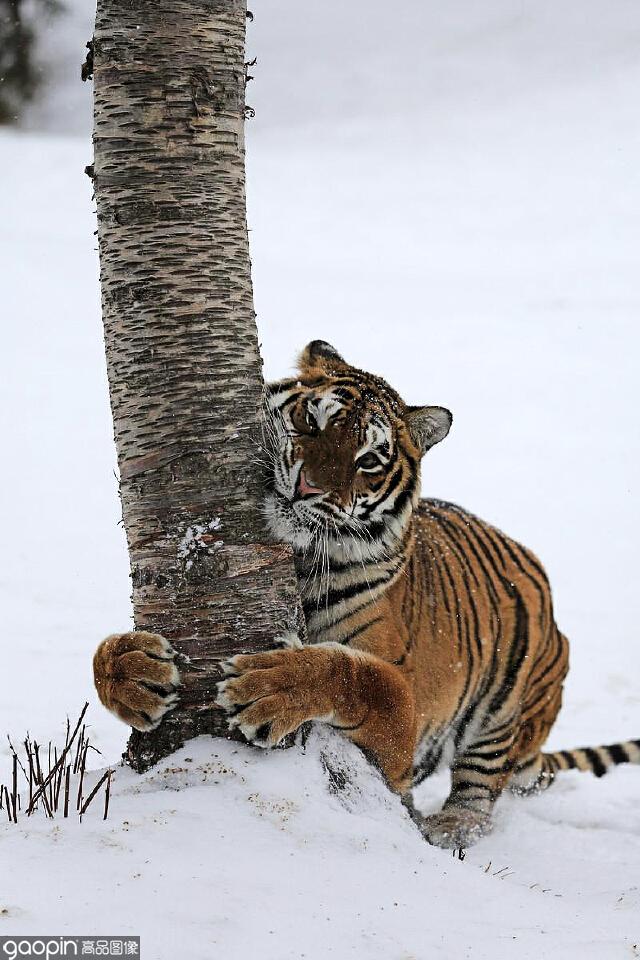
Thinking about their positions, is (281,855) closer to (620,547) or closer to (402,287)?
(620,547)

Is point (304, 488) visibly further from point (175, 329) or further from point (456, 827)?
point (456, 827)

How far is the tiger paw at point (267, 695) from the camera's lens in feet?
7.98

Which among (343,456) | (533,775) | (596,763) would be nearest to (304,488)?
(343,456)

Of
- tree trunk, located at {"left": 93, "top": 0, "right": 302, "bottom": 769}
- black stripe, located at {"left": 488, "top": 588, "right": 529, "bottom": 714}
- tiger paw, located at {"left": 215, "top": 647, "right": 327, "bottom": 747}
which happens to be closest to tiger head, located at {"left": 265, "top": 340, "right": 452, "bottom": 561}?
tree trunk, located at {"left": 93, "top": 0, "right": 302, "bottom": 769}

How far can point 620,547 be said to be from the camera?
8.98 m

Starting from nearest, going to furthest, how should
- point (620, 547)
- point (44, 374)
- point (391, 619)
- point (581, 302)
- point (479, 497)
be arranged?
point (391, 619), point (620, 547), point (479, 497), point (44, 374), point (581, 302)

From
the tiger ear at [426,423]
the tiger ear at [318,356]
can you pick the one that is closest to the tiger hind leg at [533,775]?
Result: the tiger ear at [426,423]

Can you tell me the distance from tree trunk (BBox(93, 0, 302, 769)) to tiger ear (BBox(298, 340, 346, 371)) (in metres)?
0.60

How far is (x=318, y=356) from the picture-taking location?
10.8 feet

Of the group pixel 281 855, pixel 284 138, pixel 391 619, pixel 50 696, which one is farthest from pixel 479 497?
pixel 284 138

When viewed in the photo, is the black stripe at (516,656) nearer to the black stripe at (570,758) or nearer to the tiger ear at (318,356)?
the black stripe at (570,758)

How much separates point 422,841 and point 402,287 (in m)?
15.3

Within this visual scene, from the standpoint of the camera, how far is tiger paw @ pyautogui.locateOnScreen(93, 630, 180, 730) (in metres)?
2.48

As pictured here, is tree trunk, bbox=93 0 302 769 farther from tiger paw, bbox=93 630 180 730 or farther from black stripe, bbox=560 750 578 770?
black stripe, bbox=560 750 578 770
